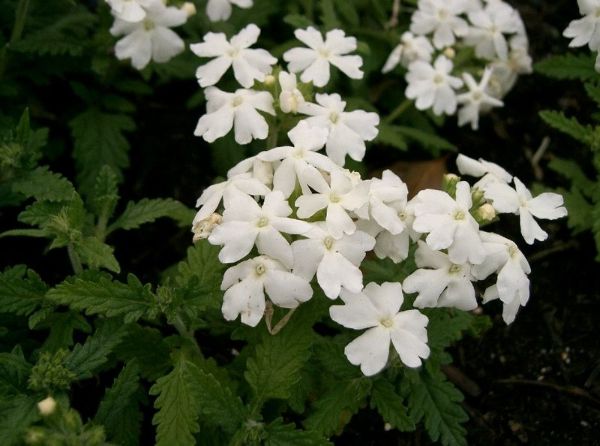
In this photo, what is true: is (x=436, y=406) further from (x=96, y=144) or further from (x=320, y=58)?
(x=96, y=144)

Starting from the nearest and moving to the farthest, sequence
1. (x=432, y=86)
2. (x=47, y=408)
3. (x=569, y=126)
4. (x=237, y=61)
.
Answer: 1. (x=47, y=408)
2. (x=237, y=61)
3. (x=569, y=126)
4. (x=432, y=86)

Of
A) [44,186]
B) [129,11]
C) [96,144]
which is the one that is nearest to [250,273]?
[44,186]

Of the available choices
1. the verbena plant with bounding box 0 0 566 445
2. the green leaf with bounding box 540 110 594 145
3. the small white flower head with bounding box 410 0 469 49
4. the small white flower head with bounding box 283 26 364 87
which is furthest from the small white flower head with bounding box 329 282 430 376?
the small white flower head with bounding box 410 0 469 49

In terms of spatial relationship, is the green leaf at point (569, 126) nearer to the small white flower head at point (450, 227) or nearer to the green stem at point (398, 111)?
Result: the green stem at point (398, 111)

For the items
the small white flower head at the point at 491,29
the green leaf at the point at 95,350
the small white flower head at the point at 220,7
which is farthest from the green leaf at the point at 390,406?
the small white flower head at the point at 491,29

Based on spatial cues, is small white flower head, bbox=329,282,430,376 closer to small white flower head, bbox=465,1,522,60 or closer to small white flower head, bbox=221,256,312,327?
small white flower head, bbox=221,256,312,327

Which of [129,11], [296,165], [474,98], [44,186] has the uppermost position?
[129,11]
